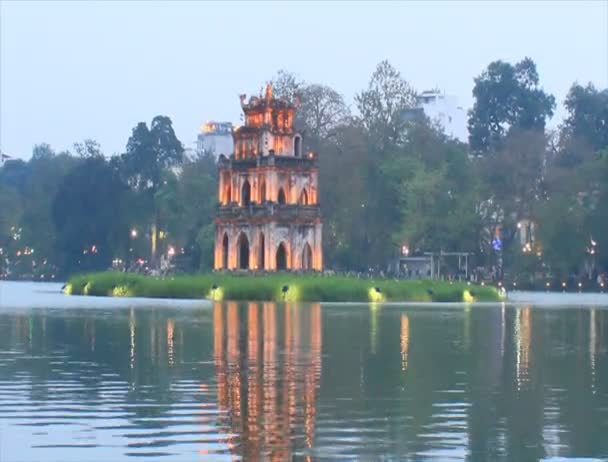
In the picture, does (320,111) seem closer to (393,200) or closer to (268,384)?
(393,200)

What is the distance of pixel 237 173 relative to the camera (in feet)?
383

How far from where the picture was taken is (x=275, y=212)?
11312 cm

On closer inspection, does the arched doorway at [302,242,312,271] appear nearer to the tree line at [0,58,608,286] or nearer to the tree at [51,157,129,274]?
the tree line at [0,58,608,286]

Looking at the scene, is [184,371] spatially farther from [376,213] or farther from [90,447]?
[376,213]

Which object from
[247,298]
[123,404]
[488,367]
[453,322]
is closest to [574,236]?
[247,298]

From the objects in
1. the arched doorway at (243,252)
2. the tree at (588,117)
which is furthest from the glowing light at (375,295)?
the tree at (588,117)

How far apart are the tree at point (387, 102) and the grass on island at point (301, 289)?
42372 millimetres

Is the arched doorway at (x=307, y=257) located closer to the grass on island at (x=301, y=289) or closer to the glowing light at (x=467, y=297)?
the grass on island at (x=301, y=289)

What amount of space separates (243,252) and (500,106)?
7635 cm

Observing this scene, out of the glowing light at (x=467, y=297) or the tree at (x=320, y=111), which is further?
the tree at (x=320, y=111)

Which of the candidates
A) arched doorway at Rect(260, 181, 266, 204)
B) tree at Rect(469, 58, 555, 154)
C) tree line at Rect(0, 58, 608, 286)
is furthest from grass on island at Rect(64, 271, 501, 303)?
tree at Rect(469, 58, 555, 154)

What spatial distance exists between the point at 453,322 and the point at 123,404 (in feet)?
125

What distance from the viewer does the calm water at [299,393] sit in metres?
21.6

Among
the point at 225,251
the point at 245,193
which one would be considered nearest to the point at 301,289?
the point at 225,251
